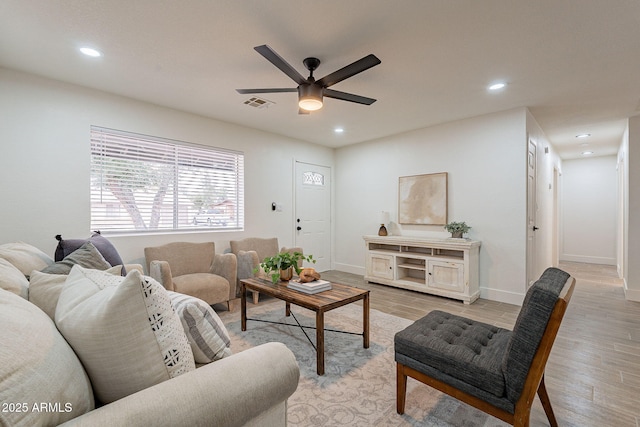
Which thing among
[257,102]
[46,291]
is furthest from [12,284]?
[257,102]

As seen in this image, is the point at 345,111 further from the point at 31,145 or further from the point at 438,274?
the point at 31,145

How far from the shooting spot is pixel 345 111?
13.1ft

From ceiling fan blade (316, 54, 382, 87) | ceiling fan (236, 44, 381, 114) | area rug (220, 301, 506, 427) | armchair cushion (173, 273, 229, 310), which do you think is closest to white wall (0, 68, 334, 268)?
armchair cushion (173, 273, 229, 310)

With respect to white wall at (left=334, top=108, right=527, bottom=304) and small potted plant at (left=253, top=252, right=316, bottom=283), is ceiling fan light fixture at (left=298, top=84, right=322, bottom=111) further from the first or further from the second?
white wall at (left=334, top=108, right=527, bottom=304)

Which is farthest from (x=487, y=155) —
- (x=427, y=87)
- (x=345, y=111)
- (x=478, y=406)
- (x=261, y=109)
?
(x=478, y=406)

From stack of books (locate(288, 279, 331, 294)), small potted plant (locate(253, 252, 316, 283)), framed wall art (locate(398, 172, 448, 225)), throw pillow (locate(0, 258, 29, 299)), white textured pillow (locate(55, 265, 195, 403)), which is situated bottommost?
stack of books (locate(288, 279, 331, 294))

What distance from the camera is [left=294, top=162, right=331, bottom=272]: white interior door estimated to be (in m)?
5.54

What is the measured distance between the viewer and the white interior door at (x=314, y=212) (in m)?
5.54

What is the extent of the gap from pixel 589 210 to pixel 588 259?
1180mm

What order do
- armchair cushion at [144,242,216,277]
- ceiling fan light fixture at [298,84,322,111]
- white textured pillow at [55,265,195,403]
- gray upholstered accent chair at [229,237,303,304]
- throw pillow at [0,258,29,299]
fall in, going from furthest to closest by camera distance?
1. gray upholstered accent chair at [229,237,303,304]
2. armchair cushion at [144,242,216,277]
3. ceiling fan light fixture at [298,84,322,111]
4. throw pillow at [0,258,29,299]
5. white textured pillow at [55,265,195,403]

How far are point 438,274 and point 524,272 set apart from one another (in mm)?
1044

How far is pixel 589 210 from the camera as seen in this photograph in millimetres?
7086

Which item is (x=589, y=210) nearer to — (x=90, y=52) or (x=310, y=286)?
(x=310, y=286)

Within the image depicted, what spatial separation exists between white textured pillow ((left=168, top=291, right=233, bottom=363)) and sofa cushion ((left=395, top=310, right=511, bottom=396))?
1.04 meters
